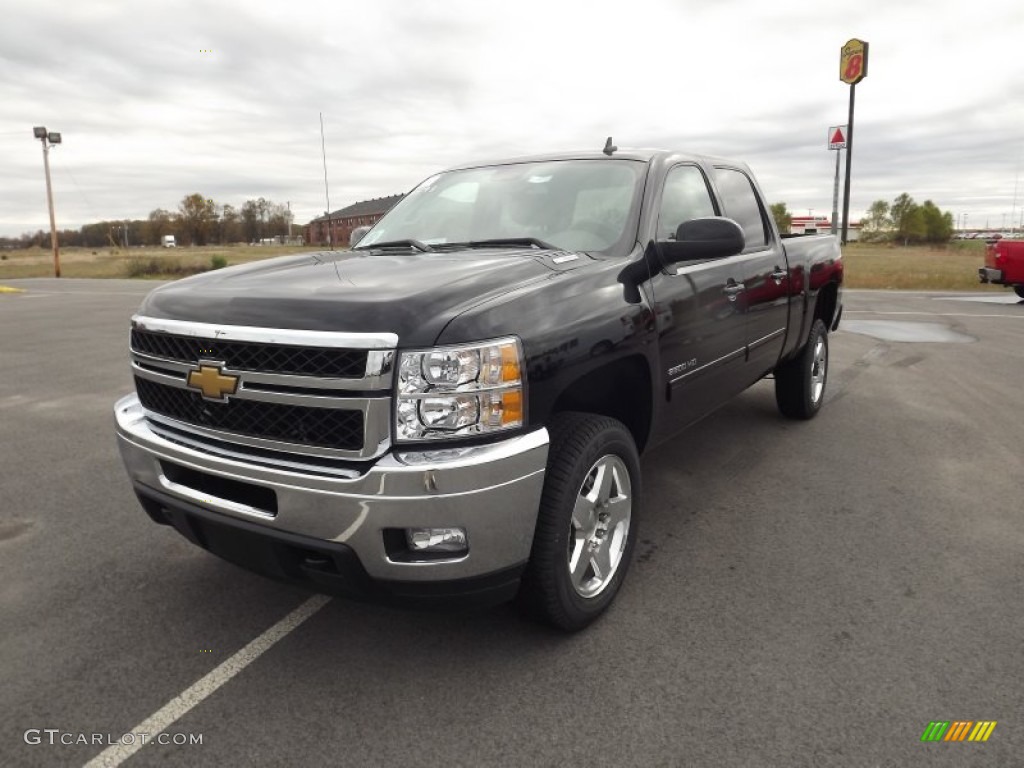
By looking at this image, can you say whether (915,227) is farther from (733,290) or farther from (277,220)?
(733,290)

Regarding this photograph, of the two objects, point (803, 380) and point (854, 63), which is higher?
point (854, 63)

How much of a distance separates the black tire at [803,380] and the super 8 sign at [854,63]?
84.7 ft

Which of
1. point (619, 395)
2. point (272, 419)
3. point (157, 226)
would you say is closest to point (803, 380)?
point (619, 395)

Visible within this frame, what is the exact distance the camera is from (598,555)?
Answer: 9.62 feet

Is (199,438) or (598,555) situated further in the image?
(598,555)

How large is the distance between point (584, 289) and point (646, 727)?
1.51 metres

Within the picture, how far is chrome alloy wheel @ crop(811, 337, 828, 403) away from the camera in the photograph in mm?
5840

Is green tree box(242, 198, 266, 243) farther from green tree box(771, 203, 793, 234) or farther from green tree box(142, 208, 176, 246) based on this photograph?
green tree box(771, 203, 793, 234)

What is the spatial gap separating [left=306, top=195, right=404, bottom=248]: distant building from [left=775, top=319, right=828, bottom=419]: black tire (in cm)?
308

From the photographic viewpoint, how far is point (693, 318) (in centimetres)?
355

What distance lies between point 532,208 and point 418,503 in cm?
194

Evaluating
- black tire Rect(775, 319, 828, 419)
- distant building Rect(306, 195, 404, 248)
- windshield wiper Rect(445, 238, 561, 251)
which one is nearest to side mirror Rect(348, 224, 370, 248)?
distant building Rect(306, 195, 404, 248)

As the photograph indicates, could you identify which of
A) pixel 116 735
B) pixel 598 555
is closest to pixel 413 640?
pixel 598 555

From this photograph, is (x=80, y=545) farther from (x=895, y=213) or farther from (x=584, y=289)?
(x=895, y=213)
